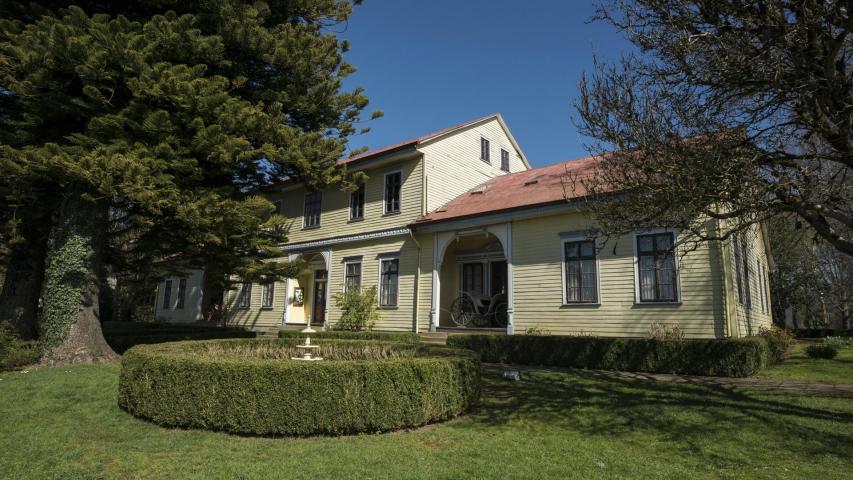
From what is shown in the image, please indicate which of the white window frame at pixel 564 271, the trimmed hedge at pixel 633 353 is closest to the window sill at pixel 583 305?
the white window frame at pixel 564 271

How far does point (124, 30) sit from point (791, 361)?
1801 cm

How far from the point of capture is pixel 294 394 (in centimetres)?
582

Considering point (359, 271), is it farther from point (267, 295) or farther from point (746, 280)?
point (746, 280)

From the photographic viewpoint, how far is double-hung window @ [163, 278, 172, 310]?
99.8ft

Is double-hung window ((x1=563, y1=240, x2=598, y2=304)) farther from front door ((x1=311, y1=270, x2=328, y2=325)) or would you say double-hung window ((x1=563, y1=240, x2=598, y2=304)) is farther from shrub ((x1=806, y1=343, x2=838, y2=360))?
front door ((x1=311, y1=270, x2=328, y2=325))

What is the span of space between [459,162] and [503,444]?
15.7 metres

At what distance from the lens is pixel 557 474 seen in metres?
4.58

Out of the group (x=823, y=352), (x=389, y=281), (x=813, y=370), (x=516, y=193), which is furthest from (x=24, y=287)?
(x=823, y=352)

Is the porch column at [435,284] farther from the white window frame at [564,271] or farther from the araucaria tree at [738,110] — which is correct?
the araucaria tree at [738,110]

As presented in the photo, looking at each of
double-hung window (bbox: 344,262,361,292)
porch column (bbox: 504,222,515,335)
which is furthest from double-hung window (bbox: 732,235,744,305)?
double-hung window (bbox: 344,262,361,292)

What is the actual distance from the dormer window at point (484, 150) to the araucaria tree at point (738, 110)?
14.7m

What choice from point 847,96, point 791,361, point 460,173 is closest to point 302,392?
point 847,96

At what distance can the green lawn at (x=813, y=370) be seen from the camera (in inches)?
389

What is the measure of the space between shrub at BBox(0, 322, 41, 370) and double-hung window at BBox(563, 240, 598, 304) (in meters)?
13.4
